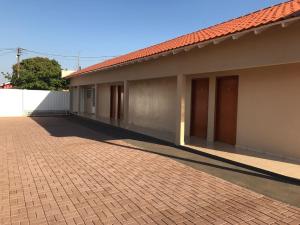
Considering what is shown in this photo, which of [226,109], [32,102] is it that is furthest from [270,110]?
[32,102]

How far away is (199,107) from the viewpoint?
38.0 feet

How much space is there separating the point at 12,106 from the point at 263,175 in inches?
824

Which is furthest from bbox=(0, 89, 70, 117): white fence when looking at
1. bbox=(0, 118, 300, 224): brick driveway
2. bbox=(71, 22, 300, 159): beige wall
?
bbox=(0, 118, 300, 224): brick driveway

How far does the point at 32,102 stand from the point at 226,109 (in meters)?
18.0

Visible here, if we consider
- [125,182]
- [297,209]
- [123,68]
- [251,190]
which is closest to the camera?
[297,209]

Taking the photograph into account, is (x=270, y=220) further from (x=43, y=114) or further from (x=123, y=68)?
(x=43, y=114)

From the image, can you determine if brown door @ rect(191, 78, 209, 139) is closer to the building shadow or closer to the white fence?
the building shadow

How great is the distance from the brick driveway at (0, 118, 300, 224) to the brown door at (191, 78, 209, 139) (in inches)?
142

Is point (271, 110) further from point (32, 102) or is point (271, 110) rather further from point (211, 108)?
point (32, 102)

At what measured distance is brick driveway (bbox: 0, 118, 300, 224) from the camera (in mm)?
4199

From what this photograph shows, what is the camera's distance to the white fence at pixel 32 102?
885 inches

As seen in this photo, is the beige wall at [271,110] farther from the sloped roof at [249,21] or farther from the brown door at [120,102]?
the brown door at [120,102]

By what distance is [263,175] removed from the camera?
6.45 m

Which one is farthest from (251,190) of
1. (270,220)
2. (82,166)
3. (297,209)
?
(82,166)
